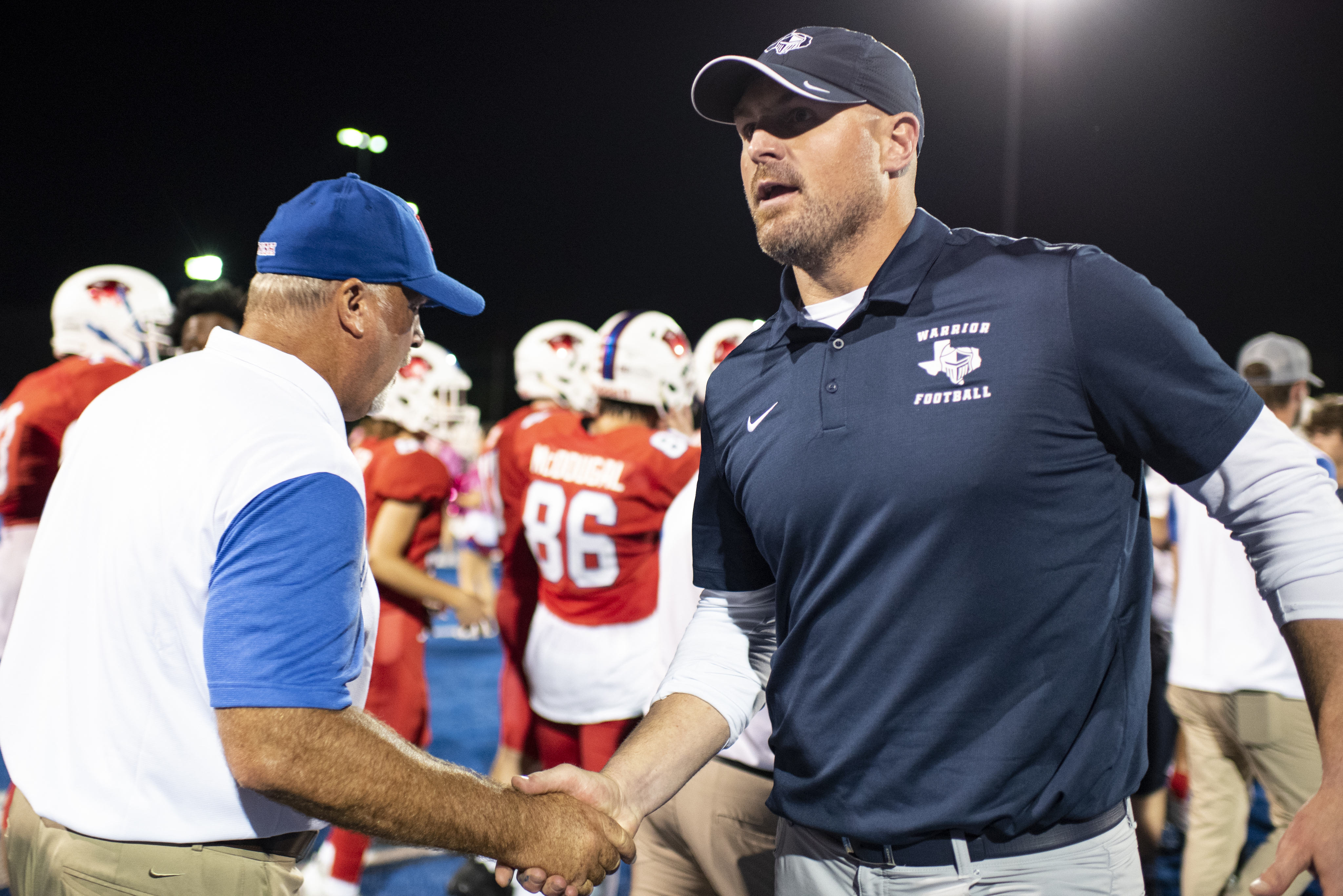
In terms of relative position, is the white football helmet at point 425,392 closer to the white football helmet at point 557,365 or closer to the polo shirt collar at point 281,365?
the white football helmet at point 557,365

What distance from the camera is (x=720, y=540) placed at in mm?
2209

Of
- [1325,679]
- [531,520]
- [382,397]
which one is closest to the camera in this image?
[1325,679]

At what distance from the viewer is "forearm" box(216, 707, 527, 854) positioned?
1606 millimetres

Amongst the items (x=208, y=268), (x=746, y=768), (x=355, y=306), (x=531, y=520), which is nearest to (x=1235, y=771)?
(x=746, y=768)

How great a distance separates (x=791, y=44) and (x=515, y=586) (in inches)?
164

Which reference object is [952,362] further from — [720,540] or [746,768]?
[746,768]

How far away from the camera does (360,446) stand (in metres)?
5.39

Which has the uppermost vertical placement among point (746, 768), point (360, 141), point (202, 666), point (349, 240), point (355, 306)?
point (360, 141)

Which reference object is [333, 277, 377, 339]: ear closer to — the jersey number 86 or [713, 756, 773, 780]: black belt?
[713, 756, 773, 780]: black belt

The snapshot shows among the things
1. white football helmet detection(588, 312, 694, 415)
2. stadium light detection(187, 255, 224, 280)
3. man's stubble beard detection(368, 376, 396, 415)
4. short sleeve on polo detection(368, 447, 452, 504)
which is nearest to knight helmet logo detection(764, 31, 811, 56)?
man's stubble beard detection(368, 376, 396, 415)

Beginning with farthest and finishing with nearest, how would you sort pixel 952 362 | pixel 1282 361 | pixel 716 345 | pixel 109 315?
pixel 716 345 → pixel 109 315 → pixel 1282 361 → pixel 952 362

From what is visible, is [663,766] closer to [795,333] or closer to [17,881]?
[795,333]

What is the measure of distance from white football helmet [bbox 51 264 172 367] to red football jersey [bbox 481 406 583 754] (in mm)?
2535

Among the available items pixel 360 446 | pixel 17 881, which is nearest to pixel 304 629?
pixel 17 881
